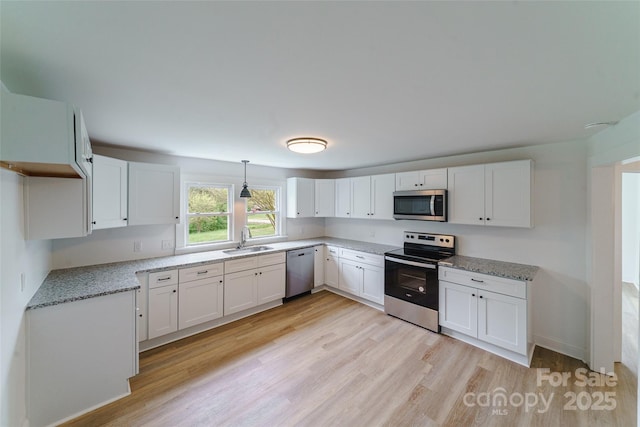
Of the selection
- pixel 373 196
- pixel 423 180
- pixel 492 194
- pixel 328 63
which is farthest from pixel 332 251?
pixel 328 63

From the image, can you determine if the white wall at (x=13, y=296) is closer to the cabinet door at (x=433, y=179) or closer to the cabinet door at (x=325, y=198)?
the cabinet door at (x=325, y=198)

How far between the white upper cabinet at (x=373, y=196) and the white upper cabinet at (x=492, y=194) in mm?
902

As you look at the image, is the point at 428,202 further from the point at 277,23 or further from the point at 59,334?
the point at 59,334

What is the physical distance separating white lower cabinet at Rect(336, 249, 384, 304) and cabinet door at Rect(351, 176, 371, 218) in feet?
2.29

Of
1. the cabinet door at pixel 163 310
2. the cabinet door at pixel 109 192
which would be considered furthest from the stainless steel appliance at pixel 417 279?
the cabinet door at pixel 109 192

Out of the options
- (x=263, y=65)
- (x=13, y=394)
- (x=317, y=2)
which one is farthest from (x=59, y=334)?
(x=317, y=2)

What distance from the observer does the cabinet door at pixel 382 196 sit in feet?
12.4

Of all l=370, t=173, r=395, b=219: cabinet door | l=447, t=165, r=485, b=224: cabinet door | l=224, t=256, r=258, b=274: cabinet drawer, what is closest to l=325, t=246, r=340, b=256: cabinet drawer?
l=370, t=173, r=395, b=219: cabinet door

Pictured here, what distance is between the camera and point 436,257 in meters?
3.17

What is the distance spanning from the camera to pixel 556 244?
2637 mm

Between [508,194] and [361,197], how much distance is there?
2049 millimetres

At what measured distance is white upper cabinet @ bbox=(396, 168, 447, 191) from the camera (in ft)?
10.5

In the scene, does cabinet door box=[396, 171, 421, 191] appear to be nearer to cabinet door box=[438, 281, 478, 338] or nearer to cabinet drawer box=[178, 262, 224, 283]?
cabinet door box=[438, 281, 478, 338]

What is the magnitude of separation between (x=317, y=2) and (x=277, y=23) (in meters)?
0.19
